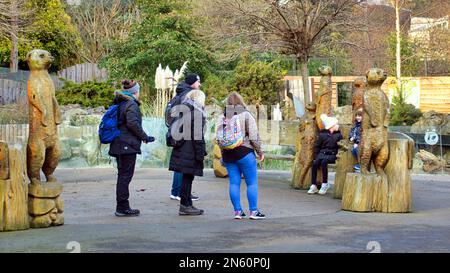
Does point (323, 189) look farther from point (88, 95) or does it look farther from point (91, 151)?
point (88, 95)

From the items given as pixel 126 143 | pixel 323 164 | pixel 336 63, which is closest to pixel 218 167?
pixel 323 164

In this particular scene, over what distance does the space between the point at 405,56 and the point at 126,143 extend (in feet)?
82.0

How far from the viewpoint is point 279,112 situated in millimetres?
26156

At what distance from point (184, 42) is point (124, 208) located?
2030 cm

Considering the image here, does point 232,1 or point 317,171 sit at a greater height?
point 232,1

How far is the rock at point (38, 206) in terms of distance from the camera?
874cm

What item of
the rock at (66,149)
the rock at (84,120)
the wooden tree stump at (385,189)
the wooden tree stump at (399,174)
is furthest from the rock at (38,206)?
the rock at (84,120)

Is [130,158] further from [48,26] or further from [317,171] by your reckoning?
[48,26]

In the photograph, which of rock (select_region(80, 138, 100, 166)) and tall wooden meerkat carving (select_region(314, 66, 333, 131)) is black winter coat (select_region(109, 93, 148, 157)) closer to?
tall wooden meerkat carving (select_region(314, 66, 333, 131))

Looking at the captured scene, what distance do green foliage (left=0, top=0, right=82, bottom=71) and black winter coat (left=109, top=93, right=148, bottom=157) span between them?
1805 cm

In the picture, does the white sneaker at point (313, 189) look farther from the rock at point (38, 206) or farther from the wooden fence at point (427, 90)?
the wooden fence at point (427, 90)

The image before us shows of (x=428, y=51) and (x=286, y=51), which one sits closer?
(x=286, y=51)

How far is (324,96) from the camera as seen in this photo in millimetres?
12719

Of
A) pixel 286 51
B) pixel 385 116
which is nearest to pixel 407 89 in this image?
pixel 286 51
